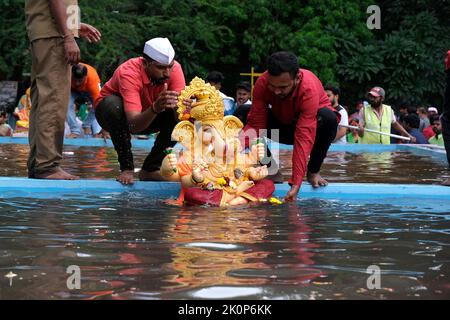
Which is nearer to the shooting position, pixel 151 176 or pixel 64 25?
pixel 64 25

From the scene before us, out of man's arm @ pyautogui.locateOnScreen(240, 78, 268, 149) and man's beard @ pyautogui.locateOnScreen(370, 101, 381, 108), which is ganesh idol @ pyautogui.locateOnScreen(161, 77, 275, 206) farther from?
man's beard @ pyautogui.locateOnScreen(370, 101, 381, 108)

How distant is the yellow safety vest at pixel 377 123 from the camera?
13.8m

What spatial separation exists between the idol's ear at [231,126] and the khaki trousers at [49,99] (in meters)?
1.47

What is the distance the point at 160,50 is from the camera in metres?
6.47

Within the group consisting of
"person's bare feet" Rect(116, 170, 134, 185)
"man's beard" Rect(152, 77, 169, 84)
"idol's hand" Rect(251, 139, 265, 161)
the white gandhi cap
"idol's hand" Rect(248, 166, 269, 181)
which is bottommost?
"person's bare feet" Rect(116, 170, 134, 185)

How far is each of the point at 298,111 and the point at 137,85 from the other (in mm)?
1333

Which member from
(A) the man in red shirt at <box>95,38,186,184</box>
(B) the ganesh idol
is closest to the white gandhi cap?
(A) the man in red shirt at <box>95,38,186,184</box>

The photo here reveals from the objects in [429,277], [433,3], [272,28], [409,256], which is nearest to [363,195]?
[409,256]

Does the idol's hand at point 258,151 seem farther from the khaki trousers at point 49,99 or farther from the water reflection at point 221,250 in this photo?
the khaki trousers at point 49,99

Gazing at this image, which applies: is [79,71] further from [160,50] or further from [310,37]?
[310,37]

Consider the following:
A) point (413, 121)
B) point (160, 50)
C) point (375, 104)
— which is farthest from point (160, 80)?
point (413, 121)

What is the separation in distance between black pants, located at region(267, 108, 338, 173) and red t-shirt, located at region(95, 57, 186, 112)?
2.81 ft

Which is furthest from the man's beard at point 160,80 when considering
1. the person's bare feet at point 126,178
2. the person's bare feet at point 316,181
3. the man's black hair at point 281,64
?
the person's bare feet at point 316,181

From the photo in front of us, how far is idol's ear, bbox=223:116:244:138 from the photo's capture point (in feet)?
20.3
